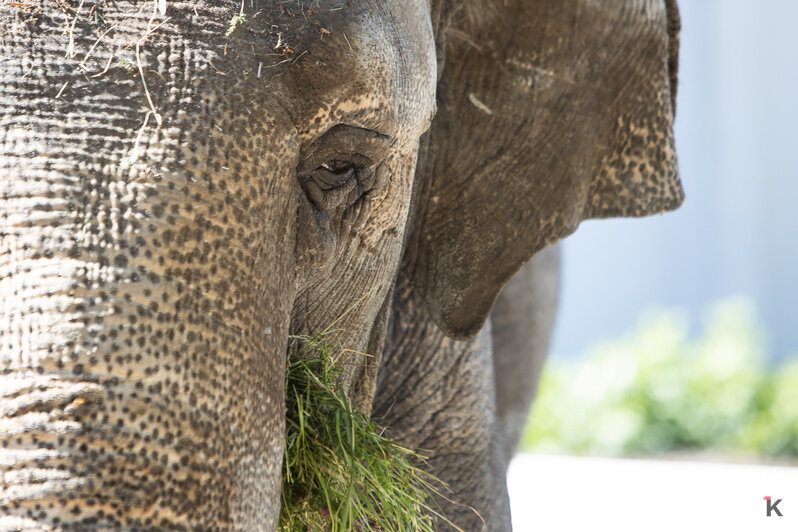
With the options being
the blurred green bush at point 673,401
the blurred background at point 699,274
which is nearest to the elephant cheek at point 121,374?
the blurred green bush at point 673,401

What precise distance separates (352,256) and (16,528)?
738 millimetres

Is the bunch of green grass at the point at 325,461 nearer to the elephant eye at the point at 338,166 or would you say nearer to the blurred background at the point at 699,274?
the elephant eye at the point at 338,166

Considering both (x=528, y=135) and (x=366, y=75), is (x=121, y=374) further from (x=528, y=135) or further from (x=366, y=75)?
(x=528, y=135)

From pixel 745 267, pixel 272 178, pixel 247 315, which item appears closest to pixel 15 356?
pixel 247 315

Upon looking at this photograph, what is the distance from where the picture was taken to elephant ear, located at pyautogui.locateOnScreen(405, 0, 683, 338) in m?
2.20

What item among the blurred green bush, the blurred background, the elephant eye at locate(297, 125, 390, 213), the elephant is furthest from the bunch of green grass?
the blurred background

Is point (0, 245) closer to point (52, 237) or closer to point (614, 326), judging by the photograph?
point (52, 237)

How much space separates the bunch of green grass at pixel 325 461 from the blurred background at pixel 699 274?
6164 millimetres

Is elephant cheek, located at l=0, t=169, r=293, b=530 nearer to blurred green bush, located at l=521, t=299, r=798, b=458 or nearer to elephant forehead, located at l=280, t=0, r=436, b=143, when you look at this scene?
elephant forehead, located at l=280, t=0, r=436, b=143

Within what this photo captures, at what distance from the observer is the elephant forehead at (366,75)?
4.45ft

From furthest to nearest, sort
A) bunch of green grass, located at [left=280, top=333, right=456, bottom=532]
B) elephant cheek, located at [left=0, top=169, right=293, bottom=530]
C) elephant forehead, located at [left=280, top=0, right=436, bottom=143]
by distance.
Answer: bunch of green grass, located at [left=280, top=333, right=456, bottom=532]
elephant forehead, located at [left=280, top=0, right=436, bottom=143]
elephant cheek, located at [left=0, top=169, right=293, bottom=530]

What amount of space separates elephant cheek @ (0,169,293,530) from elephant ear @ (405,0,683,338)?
43.7 inches

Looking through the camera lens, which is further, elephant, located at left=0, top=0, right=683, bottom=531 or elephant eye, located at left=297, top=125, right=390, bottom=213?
elephant eye, located at left=297, top=125, right=390, bottom=213

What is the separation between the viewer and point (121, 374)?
3.64ft
